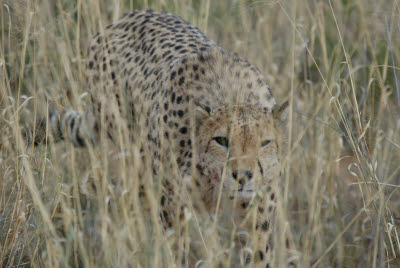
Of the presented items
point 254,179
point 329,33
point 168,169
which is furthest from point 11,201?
point 329,33

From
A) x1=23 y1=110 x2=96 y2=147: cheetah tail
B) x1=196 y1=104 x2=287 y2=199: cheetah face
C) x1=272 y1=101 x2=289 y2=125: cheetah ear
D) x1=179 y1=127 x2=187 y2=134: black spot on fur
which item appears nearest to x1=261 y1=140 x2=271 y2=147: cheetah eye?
x1=196 y1=104 x2=287 y2=199: cheetah face

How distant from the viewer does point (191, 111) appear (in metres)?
2.47

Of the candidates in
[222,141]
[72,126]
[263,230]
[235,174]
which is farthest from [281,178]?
[72,126]

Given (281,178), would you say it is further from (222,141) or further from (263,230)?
(222,141)

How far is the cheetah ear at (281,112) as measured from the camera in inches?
95.6

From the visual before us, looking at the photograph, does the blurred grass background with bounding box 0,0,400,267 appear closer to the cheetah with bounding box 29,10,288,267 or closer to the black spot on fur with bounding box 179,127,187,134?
the cheetah with bounding box 29,10,288,267

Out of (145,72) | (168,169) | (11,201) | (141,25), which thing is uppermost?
(141,25)

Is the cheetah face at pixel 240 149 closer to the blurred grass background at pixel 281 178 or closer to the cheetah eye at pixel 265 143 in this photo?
the cheetah eye at pixel 265 143

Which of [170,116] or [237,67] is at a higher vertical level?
[237,67]

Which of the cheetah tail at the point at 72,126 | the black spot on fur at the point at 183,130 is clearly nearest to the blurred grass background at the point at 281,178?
the cheetah tail at the point at 72,126

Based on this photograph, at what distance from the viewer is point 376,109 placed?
304cm

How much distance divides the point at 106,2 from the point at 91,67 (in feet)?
3.15

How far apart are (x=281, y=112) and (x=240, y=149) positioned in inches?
11.3

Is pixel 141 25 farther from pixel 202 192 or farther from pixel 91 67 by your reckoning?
pixel 202 192
